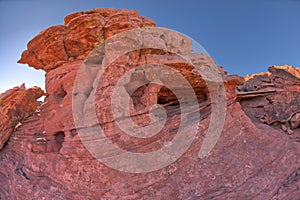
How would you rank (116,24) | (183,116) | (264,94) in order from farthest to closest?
(264,94), (183,116), (116,24)

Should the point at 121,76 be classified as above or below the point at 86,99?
above

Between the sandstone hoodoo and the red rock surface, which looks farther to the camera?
the red rock surface

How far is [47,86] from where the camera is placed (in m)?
8.90

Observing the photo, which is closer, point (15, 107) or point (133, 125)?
point (133, 125)

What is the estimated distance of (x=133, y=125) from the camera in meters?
7.32

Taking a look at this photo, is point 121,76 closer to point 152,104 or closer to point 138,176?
point 152,104

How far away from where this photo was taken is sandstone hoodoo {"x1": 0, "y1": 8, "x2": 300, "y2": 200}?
6.58m

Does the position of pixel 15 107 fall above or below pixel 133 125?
above

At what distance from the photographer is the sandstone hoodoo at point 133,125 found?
6.58 metres

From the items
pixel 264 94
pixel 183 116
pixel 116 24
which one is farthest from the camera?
pixel 264 94

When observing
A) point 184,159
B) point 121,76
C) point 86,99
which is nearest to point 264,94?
point 184,159

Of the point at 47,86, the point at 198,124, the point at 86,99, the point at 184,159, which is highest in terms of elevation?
the point at 47,86

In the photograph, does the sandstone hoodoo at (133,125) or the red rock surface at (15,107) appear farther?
the red rock surface at (15,107)

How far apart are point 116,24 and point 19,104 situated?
384 inches
